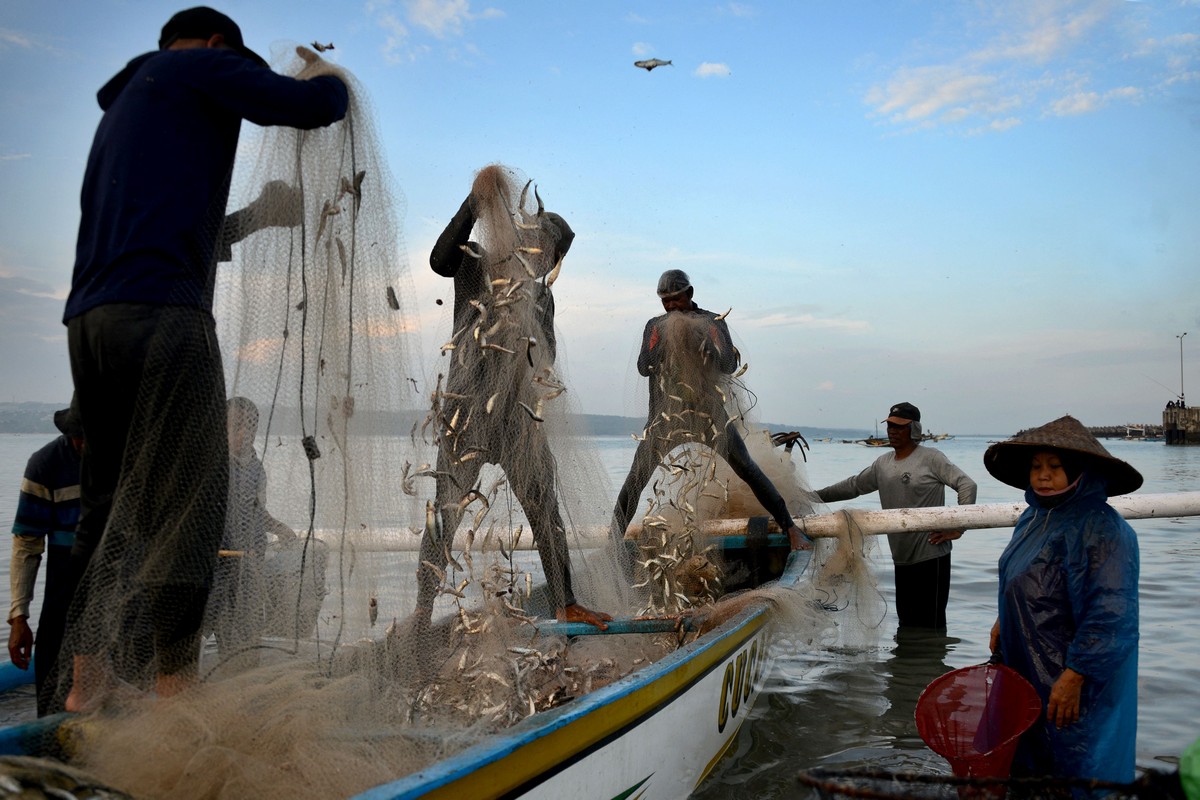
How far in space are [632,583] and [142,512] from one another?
10.3 feet

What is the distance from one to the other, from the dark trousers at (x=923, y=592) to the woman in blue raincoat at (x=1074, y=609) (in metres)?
4.27

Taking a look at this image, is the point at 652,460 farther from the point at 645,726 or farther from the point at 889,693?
the point at 645,726

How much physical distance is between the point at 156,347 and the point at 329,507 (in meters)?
0.72

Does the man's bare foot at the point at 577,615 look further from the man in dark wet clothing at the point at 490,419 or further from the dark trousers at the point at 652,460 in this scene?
the dark trousers at the point at 652,460

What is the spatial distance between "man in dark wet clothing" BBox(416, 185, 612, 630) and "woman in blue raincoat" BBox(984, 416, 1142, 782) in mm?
1822

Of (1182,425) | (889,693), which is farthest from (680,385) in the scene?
(1182,425)

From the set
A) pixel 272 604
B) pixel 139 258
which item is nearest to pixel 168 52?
pixel 139 258

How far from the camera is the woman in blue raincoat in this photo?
2.83m

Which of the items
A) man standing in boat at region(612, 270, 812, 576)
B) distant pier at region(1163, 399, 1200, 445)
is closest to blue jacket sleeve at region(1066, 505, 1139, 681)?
man standing in boat at region(612, 270, 812, 576)

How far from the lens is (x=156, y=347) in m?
2.25

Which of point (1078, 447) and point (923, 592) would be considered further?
point (923, 592)

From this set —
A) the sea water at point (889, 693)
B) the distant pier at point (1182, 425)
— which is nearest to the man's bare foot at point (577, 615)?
the sea water at point (889, 693)

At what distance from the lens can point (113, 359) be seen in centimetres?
225

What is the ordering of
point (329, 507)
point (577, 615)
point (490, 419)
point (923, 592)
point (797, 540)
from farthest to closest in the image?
point (923, 592), point (797, 540), point (577, 615), point (490, 419), point (329, 507)
